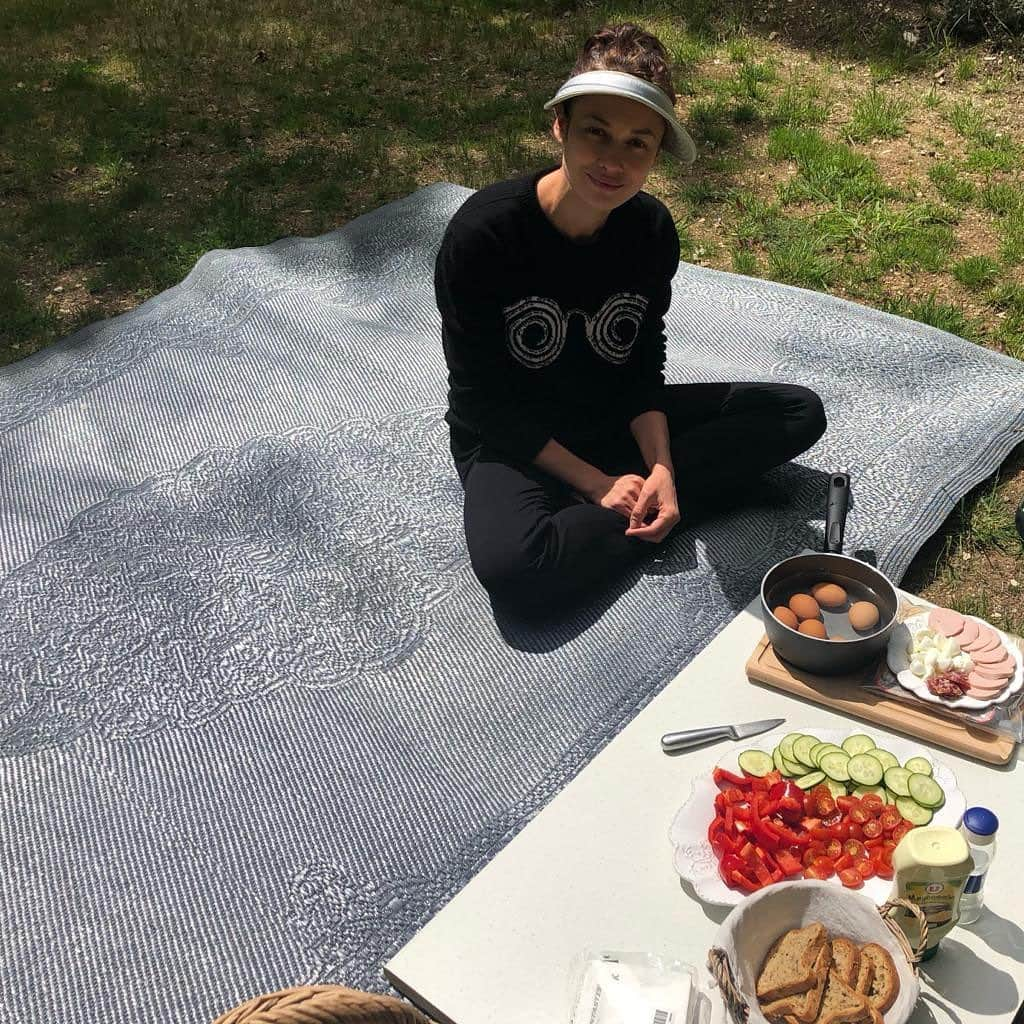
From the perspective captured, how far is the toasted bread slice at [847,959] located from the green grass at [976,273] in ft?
9.26

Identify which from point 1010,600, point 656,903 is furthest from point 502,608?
point 1010,600

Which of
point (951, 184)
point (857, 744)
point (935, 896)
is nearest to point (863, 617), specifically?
point (857, 744)

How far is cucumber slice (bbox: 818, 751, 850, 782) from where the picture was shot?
4.91ft

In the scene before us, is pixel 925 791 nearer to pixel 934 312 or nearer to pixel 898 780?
pixel 898 780

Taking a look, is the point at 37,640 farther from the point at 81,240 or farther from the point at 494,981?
the point at 81,240

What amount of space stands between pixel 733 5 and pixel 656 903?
569 centimetres

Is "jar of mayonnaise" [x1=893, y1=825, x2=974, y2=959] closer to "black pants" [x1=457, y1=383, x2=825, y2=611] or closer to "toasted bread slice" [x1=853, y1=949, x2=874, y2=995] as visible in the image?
"toasted bread slice" [x1=853, y1=949, x2=874, y2=995]

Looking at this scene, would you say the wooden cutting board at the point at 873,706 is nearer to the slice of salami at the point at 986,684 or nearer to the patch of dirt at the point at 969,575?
the slice of salami at the point at 986,684

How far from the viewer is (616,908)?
1.41 metres

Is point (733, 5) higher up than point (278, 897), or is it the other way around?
point (733, 5)

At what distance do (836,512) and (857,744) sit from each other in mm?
610

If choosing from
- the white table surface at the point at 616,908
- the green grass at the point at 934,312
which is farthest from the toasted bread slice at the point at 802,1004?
the green grass at the point at 934,312

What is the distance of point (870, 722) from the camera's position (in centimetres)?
166

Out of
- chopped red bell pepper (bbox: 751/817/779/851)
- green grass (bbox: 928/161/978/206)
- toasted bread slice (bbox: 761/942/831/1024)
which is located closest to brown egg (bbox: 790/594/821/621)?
chopped red bell pepper (bbox: 751/817/779/851)
